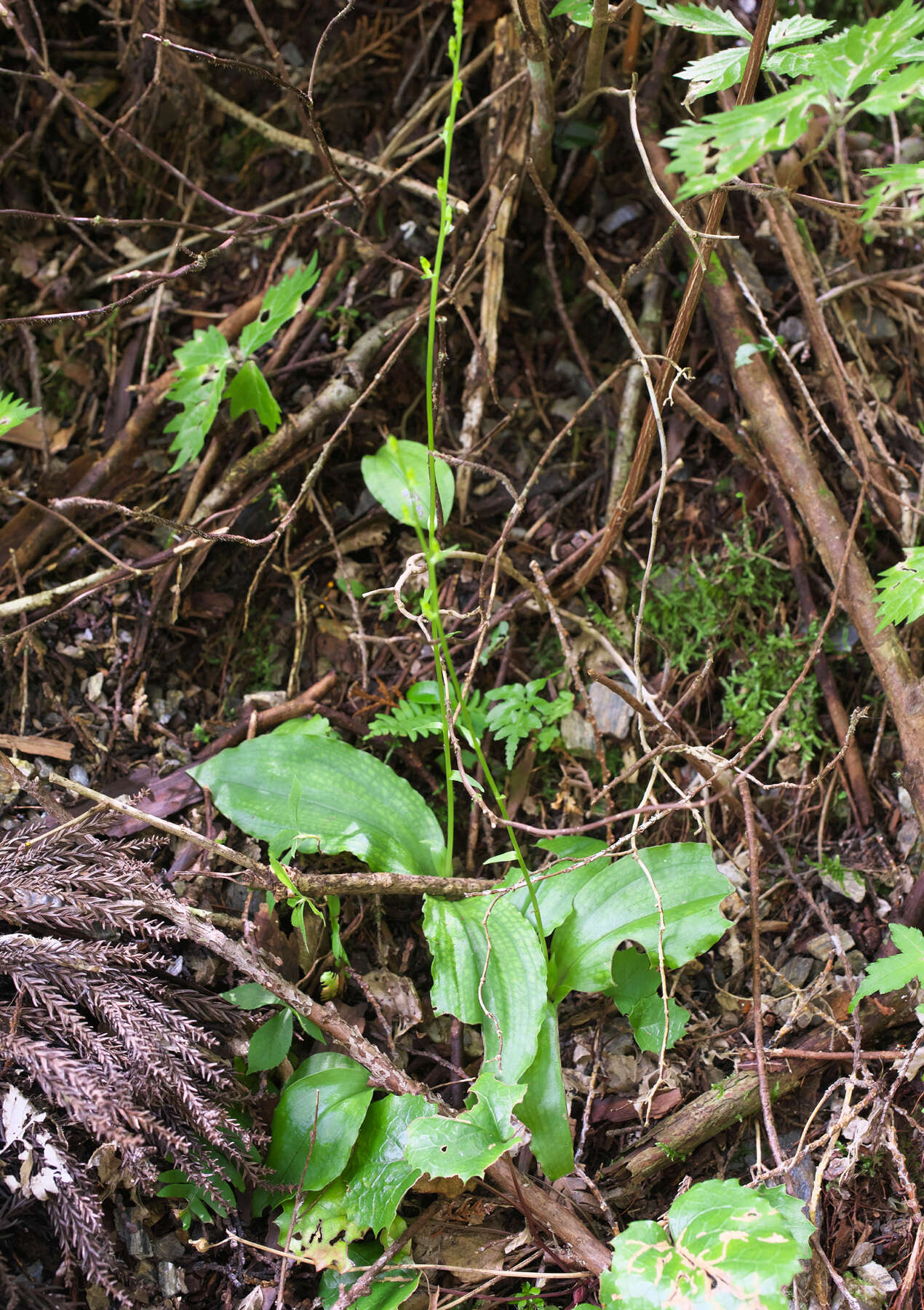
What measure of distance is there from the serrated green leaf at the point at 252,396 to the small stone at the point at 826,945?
5.93 feet

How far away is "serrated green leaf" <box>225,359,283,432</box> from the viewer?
2.22 meters

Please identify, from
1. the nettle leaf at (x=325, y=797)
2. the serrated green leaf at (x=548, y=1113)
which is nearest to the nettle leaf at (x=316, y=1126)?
the serrated green leaf at (x=548, y=1113)

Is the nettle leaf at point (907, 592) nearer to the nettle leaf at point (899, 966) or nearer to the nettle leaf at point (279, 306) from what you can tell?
the nettle leaf at point (899, 966)

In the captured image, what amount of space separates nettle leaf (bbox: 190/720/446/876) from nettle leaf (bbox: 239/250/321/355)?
1028 mm

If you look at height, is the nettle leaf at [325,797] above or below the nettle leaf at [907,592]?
below

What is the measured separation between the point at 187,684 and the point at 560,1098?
1365 millimetres

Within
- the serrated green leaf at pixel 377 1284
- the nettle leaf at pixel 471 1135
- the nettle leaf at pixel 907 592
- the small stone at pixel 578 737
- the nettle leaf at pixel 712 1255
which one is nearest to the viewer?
the nettle leaf at pixel 712 1255

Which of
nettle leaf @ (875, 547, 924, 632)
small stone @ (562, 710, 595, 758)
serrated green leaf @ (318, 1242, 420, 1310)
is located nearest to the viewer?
serrated green leaf @ (318, 1242, 420, 1310)

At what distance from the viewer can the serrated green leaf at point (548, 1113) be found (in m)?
1.59

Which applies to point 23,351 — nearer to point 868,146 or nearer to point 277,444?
point 277,444

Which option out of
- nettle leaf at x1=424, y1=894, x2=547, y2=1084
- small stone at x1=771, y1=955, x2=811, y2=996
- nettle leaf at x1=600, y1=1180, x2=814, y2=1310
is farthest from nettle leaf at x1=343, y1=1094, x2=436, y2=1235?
small stone at x1=771, y1=955, x2=811, y2=996

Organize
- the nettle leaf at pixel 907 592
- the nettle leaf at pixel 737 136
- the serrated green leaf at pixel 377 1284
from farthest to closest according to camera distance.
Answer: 1. the nettle leaf at pixel 907 592
2. the serrated green leaf at pixel 377 1284
3. the nettle leaf at pixel 737 136

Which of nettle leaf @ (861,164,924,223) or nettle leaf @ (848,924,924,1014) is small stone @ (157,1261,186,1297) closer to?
nettle leaf @ (848,924,924,1014)

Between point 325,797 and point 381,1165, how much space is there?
0.73 m
